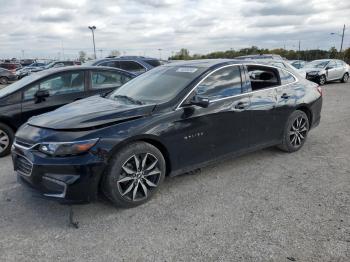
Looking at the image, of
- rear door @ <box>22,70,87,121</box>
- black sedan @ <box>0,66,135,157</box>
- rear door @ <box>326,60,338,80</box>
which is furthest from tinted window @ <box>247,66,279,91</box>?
rear door @ <box>326,60,338,80</box>

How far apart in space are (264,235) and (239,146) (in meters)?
1.69

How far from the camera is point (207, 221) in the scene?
11.2ft

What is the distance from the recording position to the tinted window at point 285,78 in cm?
529

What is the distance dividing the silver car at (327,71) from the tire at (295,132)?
533 inches

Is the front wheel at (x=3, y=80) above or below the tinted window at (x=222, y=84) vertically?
below

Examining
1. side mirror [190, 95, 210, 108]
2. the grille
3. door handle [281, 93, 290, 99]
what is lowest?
the grille

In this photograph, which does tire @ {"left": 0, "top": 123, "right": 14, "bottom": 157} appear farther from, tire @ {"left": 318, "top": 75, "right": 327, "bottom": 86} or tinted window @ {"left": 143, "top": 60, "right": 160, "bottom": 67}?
tire @ {"left": 318, "top": 75, "right": 327, "bottom": 86}

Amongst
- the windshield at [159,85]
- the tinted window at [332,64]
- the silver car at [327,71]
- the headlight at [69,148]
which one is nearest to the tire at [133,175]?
the headlight at [69,148]

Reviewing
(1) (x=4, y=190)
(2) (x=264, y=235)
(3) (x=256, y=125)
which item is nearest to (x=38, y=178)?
(1) (x=4, y=190)

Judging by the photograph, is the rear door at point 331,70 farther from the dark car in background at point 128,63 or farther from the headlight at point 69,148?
the headlight at point 69,148

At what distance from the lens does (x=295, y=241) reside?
3.03 meters

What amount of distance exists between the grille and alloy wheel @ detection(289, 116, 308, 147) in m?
3.94

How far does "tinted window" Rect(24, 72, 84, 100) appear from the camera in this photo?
19.5ft

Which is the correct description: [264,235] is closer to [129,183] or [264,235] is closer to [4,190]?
[129,183]
